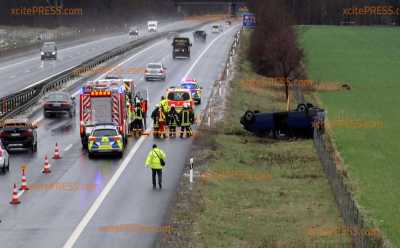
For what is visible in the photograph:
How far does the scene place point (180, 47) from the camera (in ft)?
347

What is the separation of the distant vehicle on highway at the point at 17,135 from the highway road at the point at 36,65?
26.0m

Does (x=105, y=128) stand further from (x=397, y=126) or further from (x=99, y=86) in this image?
(x=397, y=126)

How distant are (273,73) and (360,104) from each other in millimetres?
23743

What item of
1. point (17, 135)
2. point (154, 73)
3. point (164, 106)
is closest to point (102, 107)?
point (17, 135)

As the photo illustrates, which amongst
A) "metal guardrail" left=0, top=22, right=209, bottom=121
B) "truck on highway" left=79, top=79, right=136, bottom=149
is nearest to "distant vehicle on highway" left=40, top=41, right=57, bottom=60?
"metal guardrail" left=0, top=22, right=209, bottom=121

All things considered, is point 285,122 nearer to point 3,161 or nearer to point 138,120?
point 138,120

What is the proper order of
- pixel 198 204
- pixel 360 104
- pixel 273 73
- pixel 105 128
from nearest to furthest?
pixel 198 204 < pixel 105 128 < pixel 360 104 < pixel 273 73

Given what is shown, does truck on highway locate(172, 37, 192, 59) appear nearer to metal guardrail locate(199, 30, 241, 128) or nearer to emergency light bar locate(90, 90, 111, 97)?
metal guardrail locate(199, 30, 241, 128)

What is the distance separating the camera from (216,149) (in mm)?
44844

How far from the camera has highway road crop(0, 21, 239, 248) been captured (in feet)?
87.4

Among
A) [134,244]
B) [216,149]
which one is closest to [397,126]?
[216,149]

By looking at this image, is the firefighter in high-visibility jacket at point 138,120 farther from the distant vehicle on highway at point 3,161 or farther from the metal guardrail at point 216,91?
the distant vehicle on highway at point 3,161

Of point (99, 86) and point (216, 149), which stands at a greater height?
point (99, 86)

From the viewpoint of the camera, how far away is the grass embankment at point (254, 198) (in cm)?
2683
